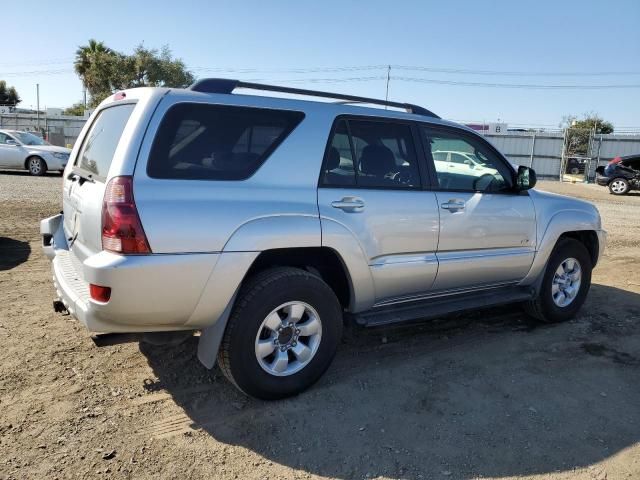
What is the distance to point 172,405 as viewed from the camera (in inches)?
132

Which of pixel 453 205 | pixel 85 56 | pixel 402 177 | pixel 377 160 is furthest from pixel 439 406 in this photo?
pixel 85 56

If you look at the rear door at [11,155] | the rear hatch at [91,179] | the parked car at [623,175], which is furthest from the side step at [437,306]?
the parked car at [623,175]

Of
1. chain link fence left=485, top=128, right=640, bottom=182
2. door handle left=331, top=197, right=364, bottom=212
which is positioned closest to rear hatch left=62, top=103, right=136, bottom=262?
door handle left=331, top=197, right=364, bottom=212

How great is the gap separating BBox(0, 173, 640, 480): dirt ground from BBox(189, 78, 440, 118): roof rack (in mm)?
1958

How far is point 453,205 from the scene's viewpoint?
13.4 ft

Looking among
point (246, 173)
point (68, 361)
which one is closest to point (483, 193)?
point (246, 173)

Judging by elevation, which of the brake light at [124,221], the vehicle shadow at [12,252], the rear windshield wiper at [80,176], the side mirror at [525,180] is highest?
the side mirror at [525,180]

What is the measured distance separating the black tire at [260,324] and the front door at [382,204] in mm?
349

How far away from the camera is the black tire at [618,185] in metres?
20.0

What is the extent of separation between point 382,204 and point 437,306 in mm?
1046

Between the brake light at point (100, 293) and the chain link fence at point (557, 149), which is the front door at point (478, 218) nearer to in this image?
the brake light at point (100, 293)

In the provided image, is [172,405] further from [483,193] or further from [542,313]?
[542,313]

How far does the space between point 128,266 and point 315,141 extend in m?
1.44

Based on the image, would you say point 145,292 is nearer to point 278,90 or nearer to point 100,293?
point 100,293
